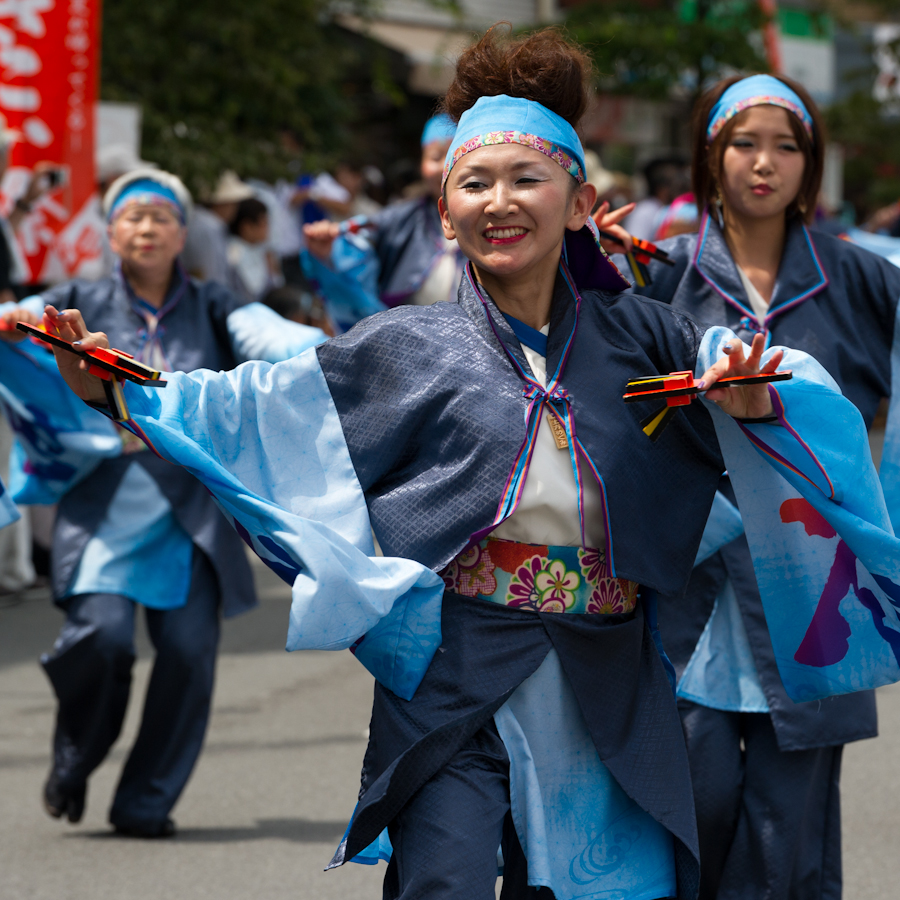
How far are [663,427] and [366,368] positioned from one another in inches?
21.2

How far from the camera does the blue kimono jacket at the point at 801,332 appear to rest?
358 centimetres

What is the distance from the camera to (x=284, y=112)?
39.1ft

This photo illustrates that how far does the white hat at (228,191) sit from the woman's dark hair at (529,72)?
8156 mm

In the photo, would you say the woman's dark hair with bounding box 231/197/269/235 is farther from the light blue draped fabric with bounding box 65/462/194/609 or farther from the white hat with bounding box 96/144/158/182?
the light blue draped fabric with bounding box 65/462/194/609

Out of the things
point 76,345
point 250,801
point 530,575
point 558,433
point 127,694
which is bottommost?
point 250,801

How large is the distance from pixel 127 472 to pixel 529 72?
8.00ft

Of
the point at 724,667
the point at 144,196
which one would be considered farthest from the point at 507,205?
the point at 144,196

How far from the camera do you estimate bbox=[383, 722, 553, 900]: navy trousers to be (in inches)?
99.9

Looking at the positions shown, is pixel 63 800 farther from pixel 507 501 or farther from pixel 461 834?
pixel 507 501

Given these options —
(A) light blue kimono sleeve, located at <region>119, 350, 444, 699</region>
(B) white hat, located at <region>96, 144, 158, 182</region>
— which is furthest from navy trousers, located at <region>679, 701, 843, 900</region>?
(B) white hat, located at <region>96, 144, 158, 182</region>

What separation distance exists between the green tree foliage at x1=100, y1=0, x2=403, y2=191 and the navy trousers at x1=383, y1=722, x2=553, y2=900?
8.35 meters

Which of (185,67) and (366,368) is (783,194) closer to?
(366,368)

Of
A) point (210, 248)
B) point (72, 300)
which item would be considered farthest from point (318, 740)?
point (210, 248)

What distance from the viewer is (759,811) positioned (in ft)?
11.7
